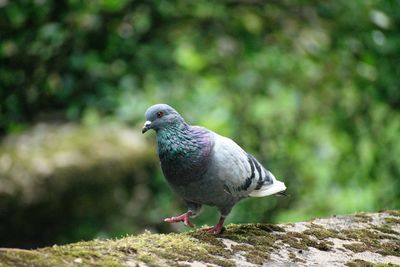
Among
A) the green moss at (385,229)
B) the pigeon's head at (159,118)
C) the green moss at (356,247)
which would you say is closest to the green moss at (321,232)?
the green moss at (356,247)

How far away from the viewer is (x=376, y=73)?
680 centimetres

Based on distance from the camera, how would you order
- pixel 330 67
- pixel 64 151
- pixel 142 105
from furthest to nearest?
1. pixel 64 151
2. pixel 330 67
3. pixel 142 105

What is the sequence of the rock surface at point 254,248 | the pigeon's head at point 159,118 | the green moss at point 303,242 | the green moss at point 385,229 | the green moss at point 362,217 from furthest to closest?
1. the green moss at point 362,217
2. the green moss at point 385,229
3. the pigeon's head at point 159,118
4. the green moss at point 303,242
5. the rock surface at point 254,248

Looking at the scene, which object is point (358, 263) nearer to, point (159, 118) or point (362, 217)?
point (362, 217)

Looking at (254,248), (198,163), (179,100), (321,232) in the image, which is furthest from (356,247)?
(179,100)

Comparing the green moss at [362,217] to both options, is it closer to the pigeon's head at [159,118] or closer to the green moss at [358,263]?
the green moss at [358,263]

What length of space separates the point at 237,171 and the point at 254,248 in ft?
1.59

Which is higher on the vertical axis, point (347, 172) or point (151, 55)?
point (151, 55)

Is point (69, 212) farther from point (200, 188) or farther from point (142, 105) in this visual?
point (200, 188)

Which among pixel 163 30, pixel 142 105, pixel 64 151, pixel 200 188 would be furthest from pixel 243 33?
pixel 200 188

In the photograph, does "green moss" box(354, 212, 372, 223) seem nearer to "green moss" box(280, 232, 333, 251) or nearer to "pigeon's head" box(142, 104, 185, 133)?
"green moss" box(280, 232, 333, 251)

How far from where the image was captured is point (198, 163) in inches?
146

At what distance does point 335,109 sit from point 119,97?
2.34 m

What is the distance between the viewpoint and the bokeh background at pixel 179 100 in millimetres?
6348
